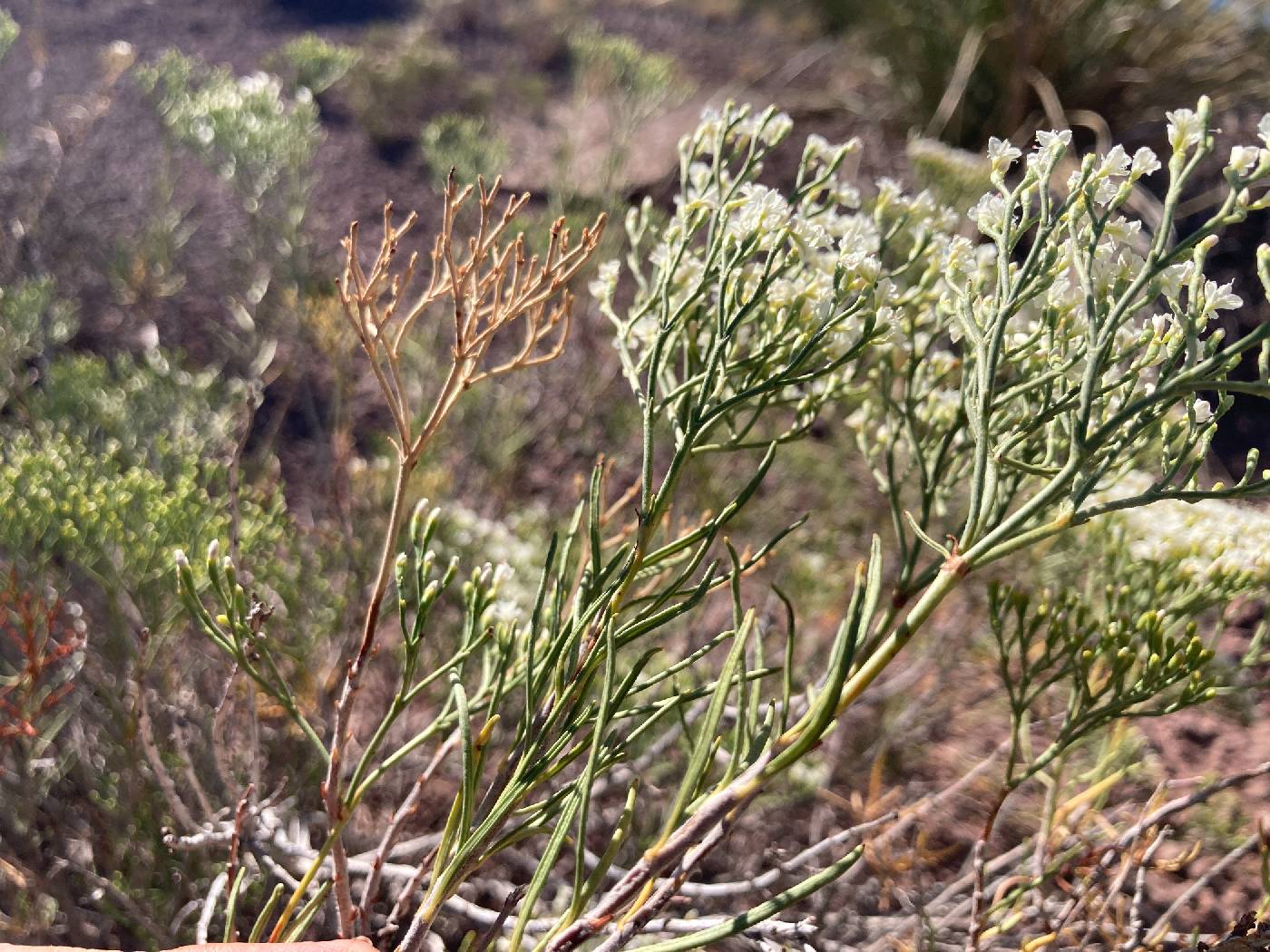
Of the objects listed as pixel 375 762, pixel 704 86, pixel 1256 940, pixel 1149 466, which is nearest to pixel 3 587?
pixel 375 762

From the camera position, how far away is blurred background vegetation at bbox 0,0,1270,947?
66.9 inches

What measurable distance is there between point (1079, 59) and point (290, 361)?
443 cm

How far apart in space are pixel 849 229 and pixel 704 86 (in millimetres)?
7309

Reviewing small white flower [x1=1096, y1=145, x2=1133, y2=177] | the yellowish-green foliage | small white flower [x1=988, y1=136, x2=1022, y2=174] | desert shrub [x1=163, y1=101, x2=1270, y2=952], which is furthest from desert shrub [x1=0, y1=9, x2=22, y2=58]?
small white flower [x1=1096, y1=145, x2=1133, y2=177]

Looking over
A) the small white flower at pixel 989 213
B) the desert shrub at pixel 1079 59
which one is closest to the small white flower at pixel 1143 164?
the small white flower at pixel 989 213

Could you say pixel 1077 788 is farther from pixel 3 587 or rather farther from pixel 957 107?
pixel 957 107

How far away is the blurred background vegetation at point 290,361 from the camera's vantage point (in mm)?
1698

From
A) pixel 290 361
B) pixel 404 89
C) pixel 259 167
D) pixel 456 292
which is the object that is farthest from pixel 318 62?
pixel 456 292

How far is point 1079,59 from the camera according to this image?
485cm

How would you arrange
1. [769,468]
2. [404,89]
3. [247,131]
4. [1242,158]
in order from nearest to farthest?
1. [1242,158]
2. [769,468]
3. [247,131]
4. [404,89]

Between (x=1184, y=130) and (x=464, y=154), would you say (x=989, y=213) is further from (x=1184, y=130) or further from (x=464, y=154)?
(x=464, y=154)

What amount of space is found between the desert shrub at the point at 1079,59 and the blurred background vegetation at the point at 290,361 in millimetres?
20

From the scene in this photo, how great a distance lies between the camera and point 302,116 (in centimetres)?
345

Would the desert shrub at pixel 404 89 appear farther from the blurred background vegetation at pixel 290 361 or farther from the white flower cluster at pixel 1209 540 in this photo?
the white flower cluster at pixel 1209 540
